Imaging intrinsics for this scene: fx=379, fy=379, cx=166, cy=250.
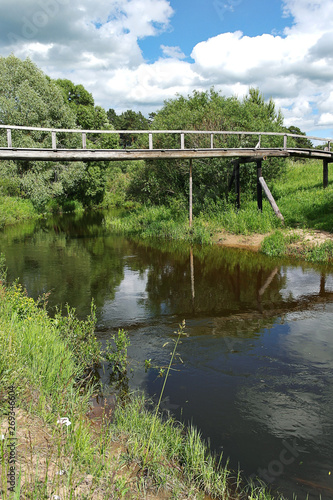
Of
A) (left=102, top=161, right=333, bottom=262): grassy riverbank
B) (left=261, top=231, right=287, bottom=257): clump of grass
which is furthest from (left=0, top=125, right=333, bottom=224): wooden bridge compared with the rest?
(left=261, top=231, right=287, bottom=257): clump of grass

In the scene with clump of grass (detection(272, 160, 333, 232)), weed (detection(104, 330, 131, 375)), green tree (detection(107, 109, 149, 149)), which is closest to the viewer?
weed (detection(104, 330, 131, 375))

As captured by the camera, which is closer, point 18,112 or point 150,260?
point 150,260

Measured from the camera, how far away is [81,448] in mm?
3797

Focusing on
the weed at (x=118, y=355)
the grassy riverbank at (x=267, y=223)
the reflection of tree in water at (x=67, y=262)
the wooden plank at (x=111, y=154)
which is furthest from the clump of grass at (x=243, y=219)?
the weed at (x=118, y=355)

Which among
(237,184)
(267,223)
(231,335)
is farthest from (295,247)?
(231,335)

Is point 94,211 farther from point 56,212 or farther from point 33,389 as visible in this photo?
point 33,389

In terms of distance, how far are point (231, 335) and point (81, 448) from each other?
5.28 metres

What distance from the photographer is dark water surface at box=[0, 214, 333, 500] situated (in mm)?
4965

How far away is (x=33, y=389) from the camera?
494 centimetres

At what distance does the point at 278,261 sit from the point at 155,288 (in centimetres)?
603

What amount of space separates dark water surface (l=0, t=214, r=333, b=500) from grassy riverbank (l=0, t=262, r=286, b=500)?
60 cm

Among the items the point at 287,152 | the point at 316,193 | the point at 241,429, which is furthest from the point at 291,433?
the point at 316,193

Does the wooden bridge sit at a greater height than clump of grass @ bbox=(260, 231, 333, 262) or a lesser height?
greater

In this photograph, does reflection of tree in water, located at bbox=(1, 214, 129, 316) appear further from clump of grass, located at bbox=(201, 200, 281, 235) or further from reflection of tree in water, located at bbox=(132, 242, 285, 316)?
clump of grass, located at bbox=(201, 200, 281, 235)
